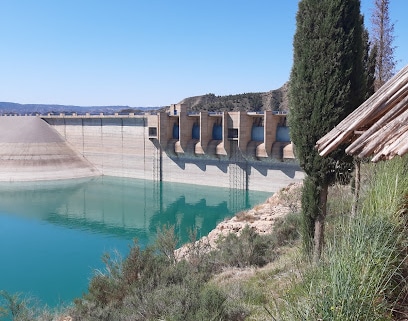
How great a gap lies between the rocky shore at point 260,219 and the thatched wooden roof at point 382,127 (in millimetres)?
6864

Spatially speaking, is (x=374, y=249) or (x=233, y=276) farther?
(x=233, y=276)

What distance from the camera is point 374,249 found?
204 centimetres

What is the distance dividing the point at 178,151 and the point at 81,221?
9763 millimetres

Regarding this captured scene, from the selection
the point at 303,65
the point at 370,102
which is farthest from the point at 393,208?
the point at 303,65

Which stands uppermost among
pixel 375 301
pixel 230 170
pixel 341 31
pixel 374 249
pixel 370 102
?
pixel 341 31

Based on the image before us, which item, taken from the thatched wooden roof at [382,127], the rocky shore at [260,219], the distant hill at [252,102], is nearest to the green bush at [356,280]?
the thatched wooden roof at [382,127]

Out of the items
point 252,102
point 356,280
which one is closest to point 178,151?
point 356,280

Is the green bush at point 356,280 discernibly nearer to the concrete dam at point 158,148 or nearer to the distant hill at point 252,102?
the concrete dam at point 158,148

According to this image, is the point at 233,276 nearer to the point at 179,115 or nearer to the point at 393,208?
the point at 393,208

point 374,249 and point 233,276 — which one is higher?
point 374,249

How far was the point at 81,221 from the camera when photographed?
2069 cm

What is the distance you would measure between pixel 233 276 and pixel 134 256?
1.61m

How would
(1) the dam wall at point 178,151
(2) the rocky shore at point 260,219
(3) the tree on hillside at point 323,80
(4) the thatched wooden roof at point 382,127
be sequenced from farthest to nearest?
Result: 1. (1) the dam wall at point 178,151
2. (2) the rocky shore at point 260,219
3. (3) the tree on hillside at point 323,80
4. (4) the thatched wooden roof at point 382,127

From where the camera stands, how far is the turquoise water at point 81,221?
40.4 feet
